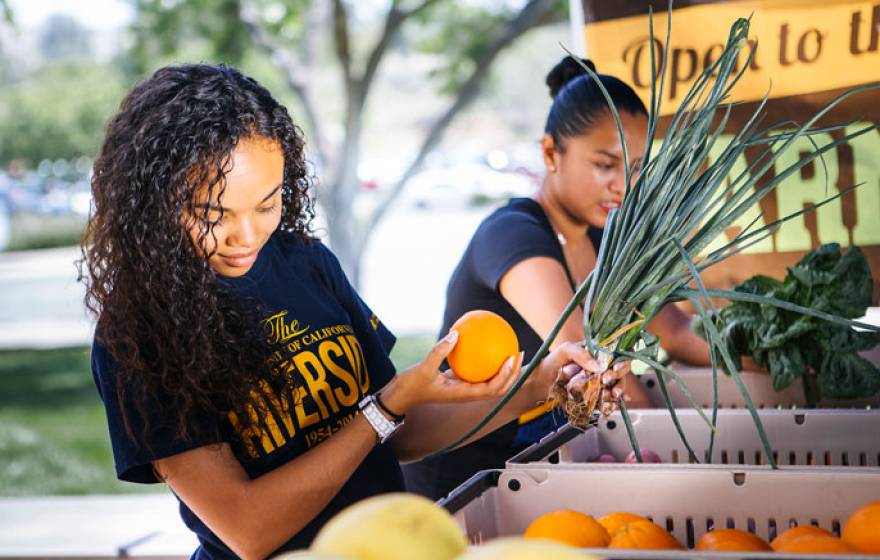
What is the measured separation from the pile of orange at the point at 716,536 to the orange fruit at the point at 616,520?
12 millimetres

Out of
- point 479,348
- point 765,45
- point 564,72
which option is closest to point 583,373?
point 479,348

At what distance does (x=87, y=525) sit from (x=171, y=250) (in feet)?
13.2

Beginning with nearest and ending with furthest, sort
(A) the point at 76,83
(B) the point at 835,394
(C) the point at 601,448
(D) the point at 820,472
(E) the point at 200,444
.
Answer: (D) the point at 820,472 < (E) the point at 200,444 < (C) the point at 601,448 < (B) the point at 835,394 < (A) the point at 76,83

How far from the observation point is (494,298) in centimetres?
246

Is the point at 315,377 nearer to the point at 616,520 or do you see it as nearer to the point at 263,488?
the point at 263,488

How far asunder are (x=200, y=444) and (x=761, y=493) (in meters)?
0.86

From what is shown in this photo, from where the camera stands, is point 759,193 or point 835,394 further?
point 835,394

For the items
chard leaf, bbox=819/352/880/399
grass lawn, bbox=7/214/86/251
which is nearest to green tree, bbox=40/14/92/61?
grass lawn, bbox=7/214/86/251

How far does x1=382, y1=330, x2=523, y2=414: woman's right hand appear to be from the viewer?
5.68 ft

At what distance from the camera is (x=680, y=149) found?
169 cm

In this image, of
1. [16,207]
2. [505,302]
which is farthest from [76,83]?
[505,302]

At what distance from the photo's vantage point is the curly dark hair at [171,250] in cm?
166

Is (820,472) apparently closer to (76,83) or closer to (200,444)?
(200,444)

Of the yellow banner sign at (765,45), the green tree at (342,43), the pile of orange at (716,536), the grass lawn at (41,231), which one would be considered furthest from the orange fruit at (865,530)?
the grass lawn at (41,231)
